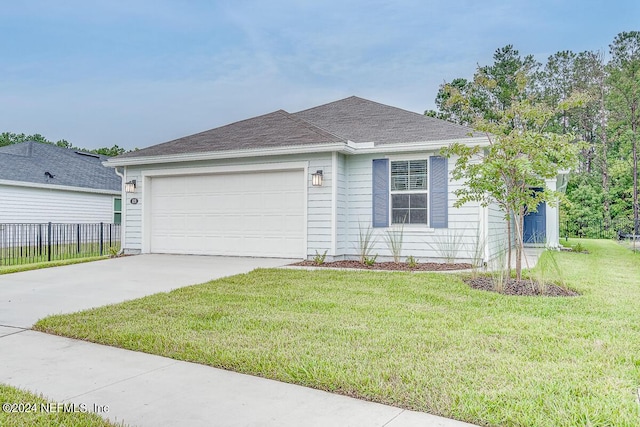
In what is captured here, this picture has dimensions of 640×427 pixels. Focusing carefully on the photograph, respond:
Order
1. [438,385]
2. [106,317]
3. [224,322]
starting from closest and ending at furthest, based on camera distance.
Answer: [438,385]
[224,322]
[106,317]

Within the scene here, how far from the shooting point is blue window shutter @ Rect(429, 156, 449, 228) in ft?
29.7

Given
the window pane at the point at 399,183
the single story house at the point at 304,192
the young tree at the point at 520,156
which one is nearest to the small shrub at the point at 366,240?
the single story house at the point at 304,192

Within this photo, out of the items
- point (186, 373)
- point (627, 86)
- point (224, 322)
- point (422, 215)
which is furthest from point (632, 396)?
point (627, 86)

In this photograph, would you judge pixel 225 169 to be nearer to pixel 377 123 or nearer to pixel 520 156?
pixel 377 123

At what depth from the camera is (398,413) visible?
242cm

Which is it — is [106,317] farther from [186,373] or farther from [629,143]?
[629,143]

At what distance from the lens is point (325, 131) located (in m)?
10.1

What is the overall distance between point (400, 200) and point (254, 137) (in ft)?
12.4

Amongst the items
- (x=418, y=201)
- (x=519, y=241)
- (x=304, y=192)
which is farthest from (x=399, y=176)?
(x=519, y=241)

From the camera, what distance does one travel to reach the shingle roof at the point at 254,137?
385 inches

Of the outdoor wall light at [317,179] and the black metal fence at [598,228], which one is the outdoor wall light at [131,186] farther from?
Answer: the black metal fence at [598,228]

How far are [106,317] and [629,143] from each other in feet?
86.2

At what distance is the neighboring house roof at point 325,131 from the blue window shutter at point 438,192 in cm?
53

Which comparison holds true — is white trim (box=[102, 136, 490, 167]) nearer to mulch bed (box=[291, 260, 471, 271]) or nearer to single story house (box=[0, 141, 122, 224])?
mulch bed (box=[291, 260, 471, 271])
